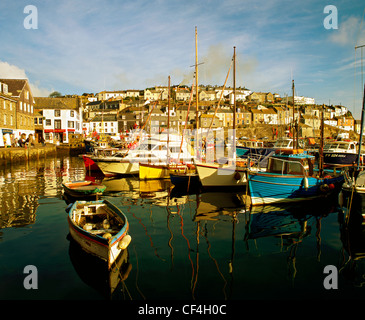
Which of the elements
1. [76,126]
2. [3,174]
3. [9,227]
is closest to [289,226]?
[9,227]

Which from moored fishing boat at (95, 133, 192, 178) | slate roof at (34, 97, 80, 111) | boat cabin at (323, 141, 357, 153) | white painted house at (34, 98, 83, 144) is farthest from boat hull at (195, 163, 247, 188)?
Answer: slate roof at (34, 97, 80, 111)

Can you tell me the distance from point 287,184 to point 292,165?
1.43 m

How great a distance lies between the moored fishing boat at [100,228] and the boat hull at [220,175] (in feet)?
32.3

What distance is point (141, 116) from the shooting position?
343 feet

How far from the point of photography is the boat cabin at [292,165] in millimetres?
16812

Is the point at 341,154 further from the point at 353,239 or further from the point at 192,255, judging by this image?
the point at 192,255

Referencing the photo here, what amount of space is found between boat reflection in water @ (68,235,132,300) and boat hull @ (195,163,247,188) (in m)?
11.6

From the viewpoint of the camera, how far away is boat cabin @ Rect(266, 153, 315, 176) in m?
16.8

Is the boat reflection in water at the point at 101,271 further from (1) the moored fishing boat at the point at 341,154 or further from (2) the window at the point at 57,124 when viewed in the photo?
(2) the window at the point at 57,124

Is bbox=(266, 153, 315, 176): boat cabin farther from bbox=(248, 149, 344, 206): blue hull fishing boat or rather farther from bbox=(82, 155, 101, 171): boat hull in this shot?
bbox=(82, 155, 101, 171): boat hull

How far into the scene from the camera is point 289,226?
13.6 m

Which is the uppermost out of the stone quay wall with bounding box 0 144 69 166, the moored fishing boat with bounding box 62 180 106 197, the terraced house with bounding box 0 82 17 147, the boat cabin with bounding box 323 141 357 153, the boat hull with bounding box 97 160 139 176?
the terraced house with bounding box 0 82 17 147
